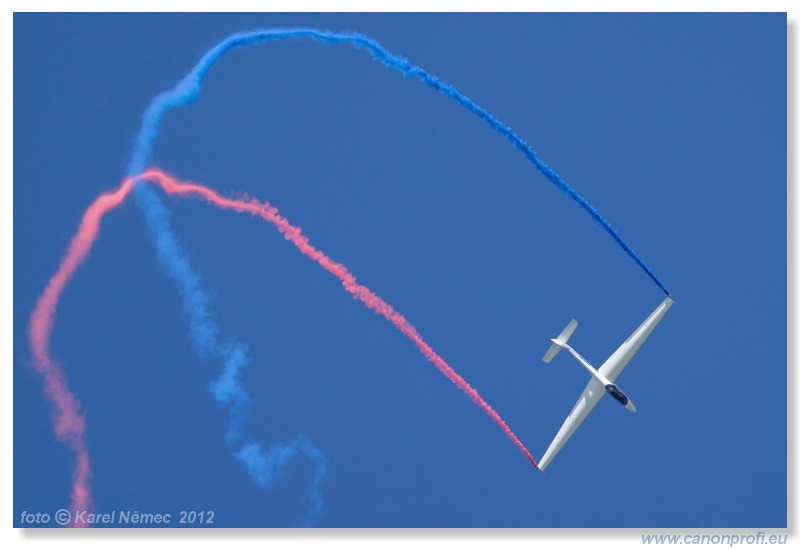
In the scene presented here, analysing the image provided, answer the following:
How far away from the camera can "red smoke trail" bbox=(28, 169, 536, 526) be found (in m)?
55.1

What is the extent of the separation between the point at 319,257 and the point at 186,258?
4.91 metres

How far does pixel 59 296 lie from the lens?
55.4 m

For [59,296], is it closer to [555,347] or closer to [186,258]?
[186,258]

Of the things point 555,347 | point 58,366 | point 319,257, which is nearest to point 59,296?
point 58,366

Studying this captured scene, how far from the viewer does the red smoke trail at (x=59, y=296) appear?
181 ft

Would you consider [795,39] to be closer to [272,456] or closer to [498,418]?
[498,418]

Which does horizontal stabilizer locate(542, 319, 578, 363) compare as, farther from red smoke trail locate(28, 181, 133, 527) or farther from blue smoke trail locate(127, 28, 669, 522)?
red smoke trail locate(28, 181, 133, 527)

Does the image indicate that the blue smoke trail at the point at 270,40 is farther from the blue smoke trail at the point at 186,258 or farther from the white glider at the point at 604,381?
the white glider at the point at 604,381

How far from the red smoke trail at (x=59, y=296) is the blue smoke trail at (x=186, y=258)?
1442 mm

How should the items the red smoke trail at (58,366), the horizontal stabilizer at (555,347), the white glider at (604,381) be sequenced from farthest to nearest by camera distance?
the white glider at (604,381), the horizontal stabilizer at (555,347), the red smoke trail at (58,366)

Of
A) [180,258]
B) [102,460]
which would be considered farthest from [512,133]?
[102,460]

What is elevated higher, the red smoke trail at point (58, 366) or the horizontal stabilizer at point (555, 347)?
the red smoke trail at point (58, 366)

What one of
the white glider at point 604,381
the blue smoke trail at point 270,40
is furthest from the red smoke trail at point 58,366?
the white glider at point 604,381

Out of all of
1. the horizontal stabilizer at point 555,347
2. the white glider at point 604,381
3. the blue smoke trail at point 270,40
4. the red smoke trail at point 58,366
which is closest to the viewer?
the blue smoke trail at point 270,40
